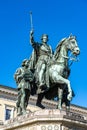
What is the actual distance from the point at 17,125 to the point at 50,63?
9.01ft

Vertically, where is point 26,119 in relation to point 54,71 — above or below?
below

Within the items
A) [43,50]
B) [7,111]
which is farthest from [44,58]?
[7,111]

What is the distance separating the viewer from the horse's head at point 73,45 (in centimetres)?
1839

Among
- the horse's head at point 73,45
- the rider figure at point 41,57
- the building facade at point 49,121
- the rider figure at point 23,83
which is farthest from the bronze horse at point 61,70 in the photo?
the building facade at point 49,121

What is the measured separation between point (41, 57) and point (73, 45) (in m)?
1.44

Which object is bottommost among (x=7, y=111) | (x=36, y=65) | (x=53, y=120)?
(x=53, y=120)

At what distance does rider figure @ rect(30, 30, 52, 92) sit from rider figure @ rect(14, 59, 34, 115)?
37 centimetres

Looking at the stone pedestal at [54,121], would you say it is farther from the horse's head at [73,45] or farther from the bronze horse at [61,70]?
the horse's head at [73,45]

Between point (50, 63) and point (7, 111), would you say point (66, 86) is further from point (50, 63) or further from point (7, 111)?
point (7, 111)

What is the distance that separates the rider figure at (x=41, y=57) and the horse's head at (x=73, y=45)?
986 millimetres

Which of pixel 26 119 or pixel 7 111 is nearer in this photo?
pixel 26 119

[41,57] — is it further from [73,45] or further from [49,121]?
[49,121]

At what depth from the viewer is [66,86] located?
17.8 meters

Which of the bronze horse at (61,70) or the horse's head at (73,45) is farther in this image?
the horse's head at (73,45)
